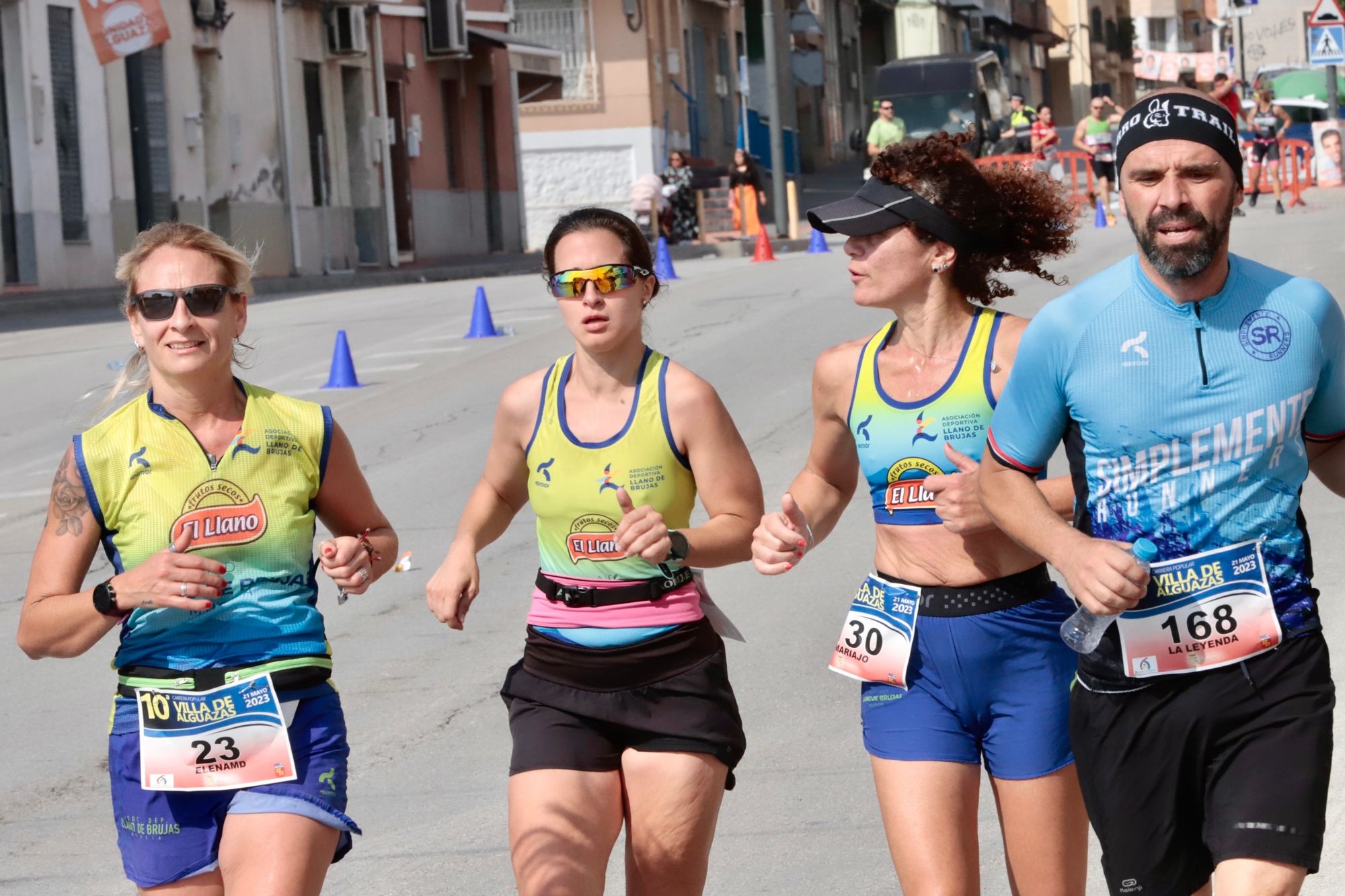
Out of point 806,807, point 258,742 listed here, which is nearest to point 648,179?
point 806,807

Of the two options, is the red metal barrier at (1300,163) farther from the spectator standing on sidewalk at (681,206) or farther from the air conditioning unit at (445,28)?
the air conditioning unit at (445,28)

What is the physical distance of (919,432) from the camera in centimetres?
412

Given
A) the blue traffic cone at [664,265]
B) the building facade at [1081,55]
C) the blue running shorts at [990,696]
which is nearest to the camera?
the blue running shorts at [990,696]

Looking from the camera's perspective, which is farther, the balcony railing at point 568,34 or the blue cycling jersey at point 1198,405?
the balcony railing at point 568,34

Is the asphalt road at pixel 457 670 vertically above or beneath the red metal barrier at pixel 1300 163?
beneath

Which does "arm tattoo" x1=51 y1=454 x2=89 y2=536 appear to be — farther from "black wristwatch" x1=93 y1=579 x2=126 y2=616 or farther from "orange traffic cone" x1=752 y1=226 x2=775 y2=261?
"orange traffic cone" x1=752 y1=226 x2=775 y2=261

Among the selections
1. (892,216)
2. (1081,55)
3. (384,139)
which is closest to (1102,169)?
(384,139)

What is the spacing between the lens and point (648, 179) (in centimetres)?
3447

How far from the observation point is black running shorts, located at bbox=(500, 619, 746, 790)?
162 inches

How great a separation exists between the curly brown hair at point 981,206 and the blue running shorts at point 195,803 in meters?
1.74

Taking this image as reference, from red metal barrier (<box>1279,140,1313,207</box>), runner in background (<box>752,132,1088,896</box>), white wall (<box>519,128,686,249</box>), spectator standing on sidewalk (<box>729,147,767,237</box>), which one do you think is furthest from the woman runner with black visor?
white wall (<box>519,128,686,249</box>)

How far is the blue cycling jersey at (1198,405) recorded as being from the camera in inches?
141

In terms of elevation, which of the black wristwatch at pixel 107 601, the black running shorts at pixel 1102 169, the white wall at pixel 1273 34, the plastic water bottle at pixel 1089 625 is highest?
the white wall at pixel 1273 34

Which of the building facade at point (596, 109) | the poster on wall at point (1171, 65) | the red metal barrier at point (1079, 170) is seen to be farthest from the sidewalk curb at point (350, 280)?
the poster on wall at point (1171, 65)
